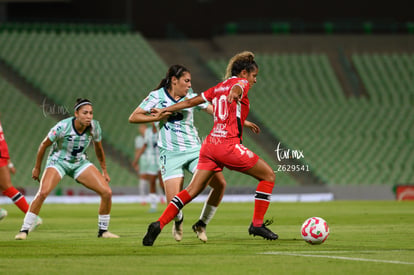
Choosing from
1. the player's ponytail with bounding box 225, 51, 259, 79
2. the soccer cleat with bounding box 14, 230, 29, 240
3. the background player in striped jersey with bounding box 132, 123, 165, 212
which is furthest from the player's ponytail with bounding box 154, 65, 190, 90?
the background player in striped jersey with bounding box 132, 123, 165, 212

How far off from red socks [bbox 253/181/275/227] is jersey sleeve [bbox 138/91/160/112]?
168 cm

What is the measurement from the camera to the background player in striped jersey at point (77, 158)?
1097 centimetres

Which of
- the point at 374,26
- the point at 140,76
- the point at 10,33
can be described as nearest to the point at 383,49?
the point at 374,26

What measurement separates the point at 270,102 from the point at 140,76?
4944 mm

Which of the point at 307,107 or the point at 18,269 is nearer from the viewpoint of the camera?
the point at 18,269

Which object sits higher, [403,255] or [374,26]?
[374,26]

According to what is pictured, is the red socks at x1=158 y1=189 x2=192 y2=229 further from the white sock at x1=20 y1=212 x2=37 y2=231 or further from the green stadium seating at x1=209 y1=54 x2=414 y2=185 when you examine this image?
the green stadium seating at x1=209 y1=54 x2=414 y2=185

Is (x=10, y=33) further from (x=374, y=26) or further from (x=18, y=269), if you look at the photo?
(x=18, y=269)

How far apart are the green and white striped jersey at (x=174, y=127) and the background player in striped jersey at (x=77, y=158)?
4.33 ft

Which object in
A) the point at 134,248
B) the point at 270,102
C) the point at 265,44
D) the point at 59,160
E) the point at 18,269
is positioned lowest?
the point at 18,269

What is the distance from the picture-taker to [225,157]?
924 centimetres

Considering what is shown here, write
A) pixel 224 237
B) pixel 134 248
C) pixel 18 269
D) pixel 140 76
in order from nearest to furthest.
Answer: pixel 18 269 < pixel 134 248 < pixel 224 237 < pixel 140 76

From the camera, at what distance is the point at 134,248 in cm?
900

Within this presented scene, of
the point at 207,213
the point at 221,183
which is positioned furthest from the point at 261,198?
the point at 207,213
